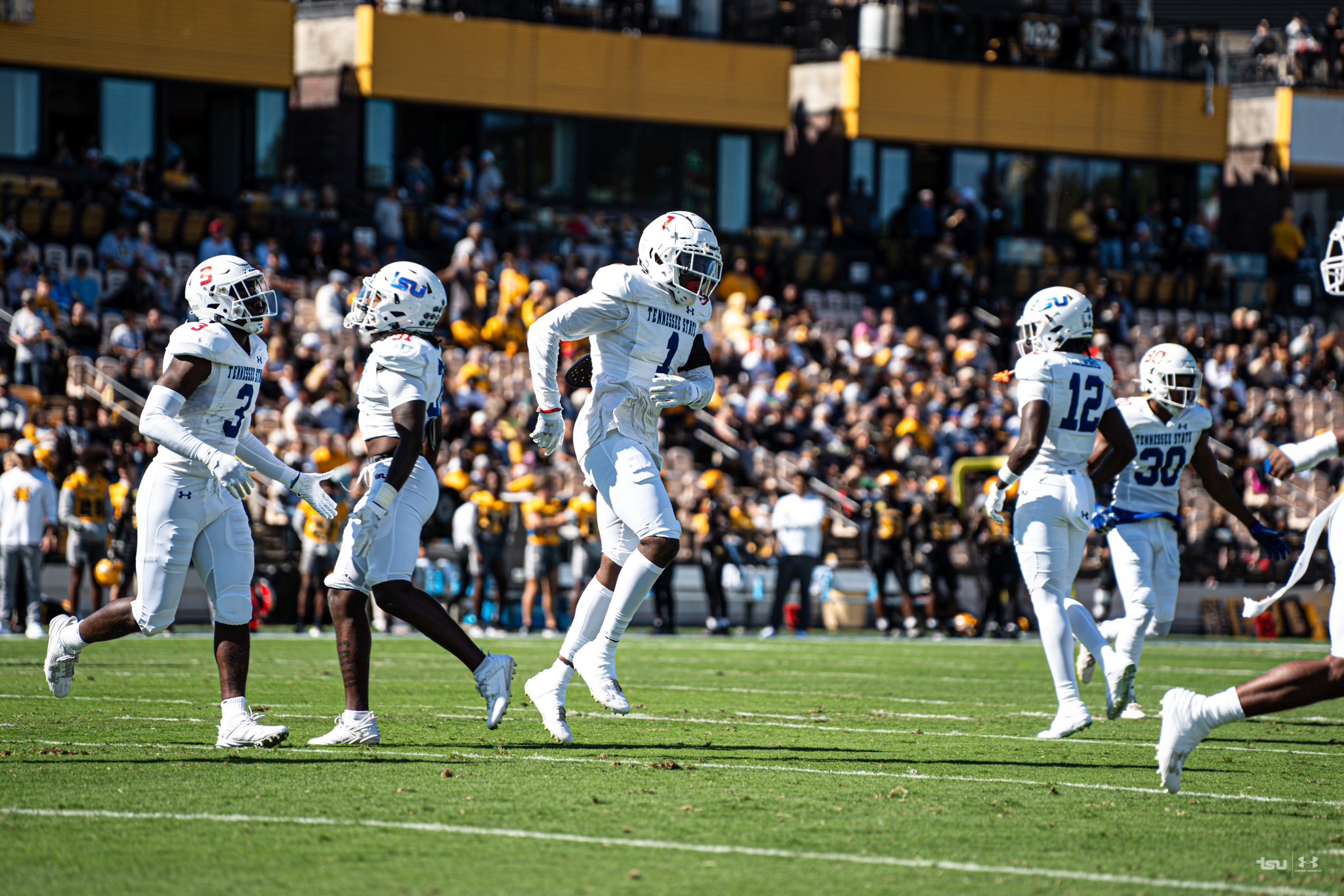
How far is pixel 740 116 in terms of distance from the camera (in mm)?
33344

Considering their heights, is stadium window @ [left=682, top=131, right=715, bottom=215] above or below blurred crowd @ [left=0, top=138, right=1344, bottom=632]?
above

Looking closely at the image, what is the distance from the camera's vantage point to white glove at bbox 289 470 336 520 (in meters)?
7.46

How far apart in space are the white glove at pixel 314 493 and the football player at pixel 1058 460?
3.56 meters

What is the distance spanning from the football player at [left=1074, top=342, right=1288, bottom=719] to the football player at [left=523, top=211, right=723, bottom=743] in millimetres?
3384

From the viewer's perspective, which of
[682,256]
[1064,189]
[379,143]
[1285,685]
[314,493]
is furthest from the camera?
[1064,189]

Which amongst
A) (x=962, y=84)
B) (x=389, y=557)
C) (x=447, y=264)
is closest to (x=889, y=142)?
(x=962, y=84)

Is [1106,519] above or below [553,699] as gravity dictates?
above

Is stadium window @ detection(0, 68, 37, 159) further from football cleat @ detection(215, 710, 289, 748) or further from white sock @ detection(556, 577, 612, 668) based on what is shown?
football cleat @ detection(215, 710, 289, 748)

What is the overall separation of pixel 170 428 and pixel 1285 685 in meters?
4.52

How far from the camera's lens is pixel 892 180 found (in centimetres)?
3500

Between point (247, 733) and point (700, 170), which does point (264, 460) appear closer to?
point (247, 733)

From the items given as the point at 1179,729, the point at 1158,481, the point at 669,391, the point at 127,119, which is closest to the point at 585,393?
the point at 127,119

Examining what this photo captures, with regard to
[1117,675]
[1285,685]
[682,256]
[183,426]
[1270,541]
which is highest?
[682,256]

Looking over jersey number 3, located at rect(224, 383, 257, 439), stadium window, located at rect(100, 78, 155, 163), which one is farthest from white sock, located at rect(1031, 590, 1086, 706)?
stadium window, located at rect(100, 78, 155, 163)
